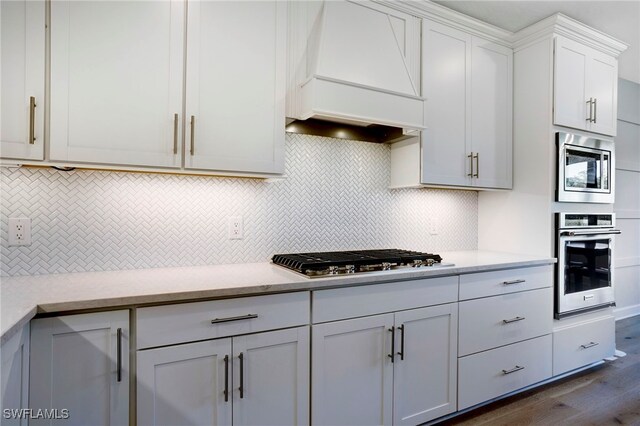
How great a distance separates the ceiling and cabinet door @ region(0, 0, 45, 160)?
224cm

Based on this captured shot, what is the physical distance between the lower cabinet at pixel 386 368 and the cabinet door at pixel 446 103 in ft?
3.06

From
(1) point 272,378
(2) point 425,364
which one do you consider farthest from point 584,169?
(1) point 272,378

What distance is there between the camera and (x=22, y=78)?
1.40 meters

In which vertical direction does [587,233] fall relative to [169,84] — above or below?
below

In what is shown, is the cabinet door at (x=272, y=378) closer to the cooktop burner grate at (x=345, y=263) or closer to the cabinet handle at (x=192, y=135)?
the cooktop burner grate at (x=345, y=263)

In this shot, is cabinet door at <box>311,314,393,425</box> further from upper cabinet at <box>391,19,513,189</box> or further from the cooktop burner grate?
upper cabinet at <box>391,19,513,189</box>

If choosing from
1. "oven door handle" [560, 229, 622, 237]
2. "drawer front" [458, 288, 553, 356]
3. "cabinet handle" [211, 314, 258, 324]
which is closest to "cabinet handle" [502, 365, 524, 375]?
"drawer front" [458, 288, 553, 356]

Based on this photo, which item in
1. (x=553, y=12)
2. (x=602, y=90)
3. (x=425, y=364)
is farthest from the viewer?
(x=602, y=90)

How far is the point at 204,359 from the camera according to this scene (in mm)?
1467

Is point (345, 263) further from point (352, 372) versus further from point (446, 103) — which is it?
point (446, 103)

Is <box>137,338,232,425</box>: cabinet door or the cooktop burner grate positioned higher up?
the cooktop burner grate

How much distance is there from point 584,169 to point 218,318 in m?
2.79

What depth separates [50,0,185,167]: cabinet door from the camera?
1469mm

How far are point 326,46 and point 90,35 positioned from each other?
109 cm
